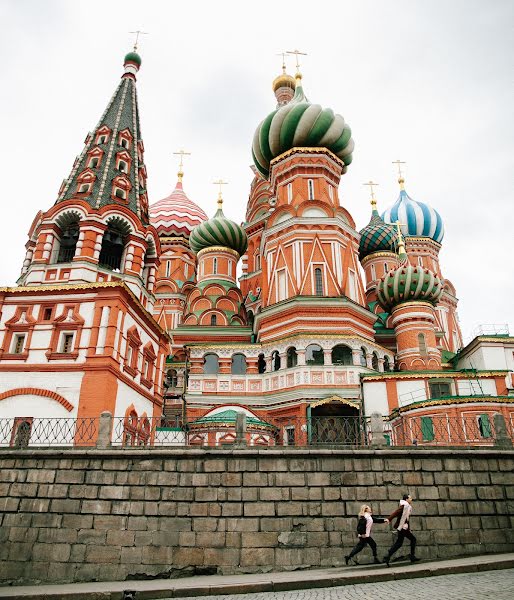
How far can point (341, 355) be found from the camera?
24.0m

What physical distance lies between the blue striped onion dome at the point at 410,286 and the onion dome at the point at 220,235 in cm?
1089

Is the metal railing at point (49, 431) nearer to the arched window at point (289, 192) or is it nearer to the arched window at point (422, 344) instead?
the arched window at point (422, 344)

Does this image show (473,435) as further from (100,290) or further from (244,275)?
(244,275)

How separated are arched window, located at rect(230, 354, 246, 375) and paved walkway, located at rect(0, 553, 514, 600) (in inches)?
623

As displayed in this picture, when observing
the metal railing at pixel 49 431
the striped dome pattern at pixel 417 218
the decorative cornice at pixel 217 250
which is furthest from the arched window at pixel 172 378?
the striped dome pattern at pixel 417 218

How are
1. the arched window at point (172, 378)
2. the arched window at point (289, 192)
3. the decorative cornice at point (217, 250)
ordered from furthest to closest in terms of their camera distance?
the decorative cornice at point (217, 250) → the arched window at point (289, 192) → the arched window at point (172, 378)

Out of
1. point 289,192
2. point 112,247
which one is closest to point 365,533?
point 112,247

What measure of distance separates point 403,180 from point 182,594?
134 ft

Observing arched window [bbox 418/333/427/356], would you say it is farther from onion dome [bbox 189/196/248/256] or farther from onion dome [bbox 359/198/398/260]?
onion dome [bbox 189/196/248/256]

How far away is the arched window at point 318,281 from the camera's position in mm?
25875

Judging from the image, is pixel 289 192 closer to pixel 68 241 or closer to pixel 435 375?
pixel 435 375

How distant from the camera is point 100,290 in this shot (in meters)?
17.6

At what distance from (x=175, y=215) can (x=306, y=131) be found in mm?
18530

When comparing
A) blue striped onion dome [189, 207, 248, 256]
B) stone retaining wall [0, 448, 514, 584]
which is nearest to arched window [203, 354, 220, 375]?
blue striped onion dome [189, 207, 248, 256]
